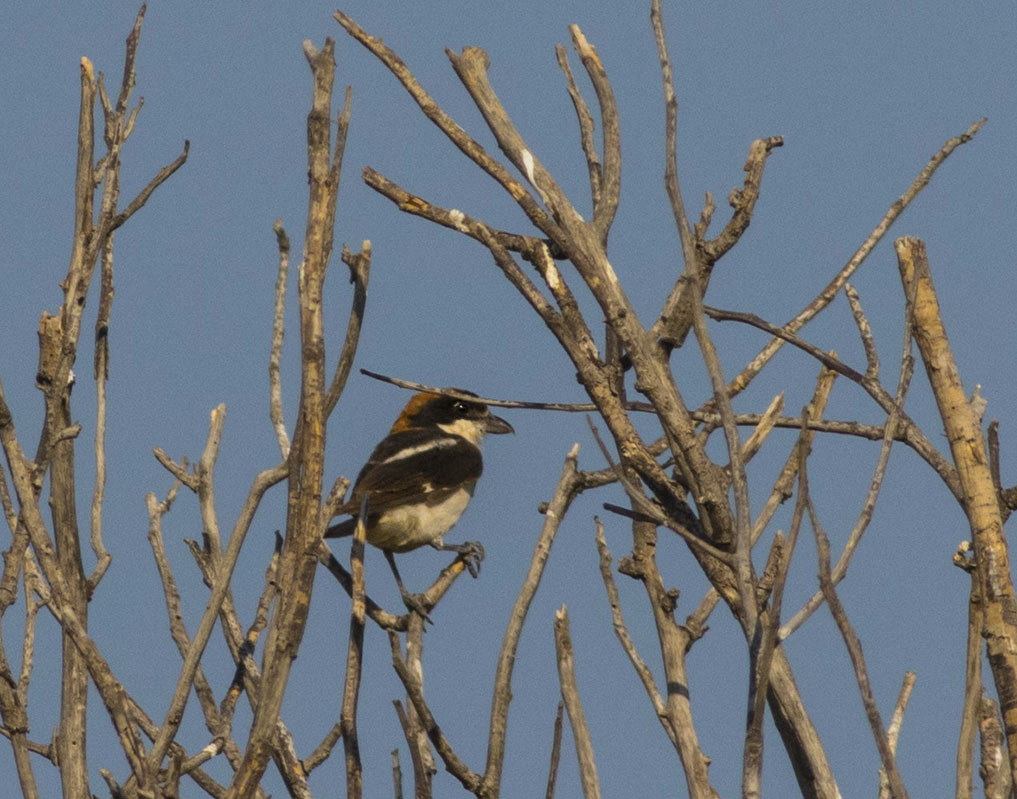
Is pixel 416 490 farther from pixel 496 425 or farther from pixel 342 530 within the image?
pixel 496 425

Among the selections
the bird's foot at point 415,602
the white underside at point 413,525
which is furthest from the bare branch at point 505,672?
the white underside at point 413,525

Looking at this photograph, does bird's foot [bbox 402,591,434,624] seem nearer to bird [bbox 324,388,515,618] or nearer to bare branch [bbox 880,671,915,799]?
bare branch [bbox 880,671,915,799]

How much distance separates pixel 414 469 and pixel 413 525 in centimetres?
37

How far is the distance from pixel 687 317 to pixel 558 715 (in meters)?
1.23

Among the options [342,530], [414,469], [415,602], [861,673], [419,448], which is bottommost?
[861,673]

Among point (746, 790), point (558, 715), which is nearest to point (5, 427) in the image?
point (558, 715)

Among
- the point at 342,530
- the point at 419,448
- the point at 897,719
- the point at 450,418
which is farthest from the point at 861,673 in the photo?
the point at 450,418

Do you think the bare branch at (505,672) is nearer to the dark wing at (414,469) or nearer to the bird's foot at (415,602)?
the bird's foot at (415,602)

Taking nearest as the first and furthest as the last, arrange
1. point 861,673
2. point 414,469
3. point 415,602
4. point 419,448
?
point 861,673 < point 415,602 < point 414,469 < point 419,448

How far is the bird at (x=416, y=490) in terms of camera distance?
8.04m

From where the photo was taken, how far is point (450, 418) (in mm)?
9789

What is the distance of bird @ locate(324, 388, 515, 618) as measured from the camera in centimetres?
804

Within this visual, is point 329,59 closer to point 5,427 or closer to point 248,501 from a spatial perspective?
point 248,501

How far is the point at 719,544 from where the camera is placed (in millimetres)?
3393
